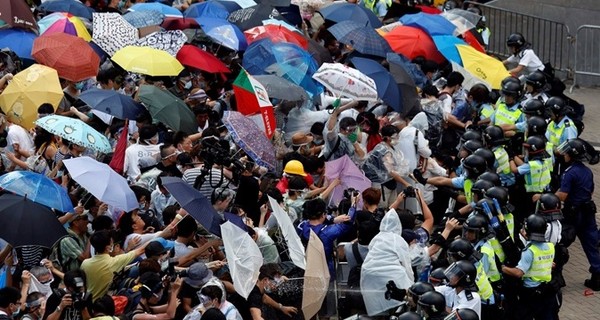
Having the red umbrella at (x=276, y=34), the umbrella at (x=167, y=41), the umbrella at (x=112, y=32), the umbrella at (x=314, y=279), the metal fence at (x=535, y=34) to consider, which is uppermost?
the umbrella at (x=314, y=279)

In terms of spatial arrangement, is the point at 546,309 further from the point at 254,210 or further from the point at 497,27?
the point at 497,27

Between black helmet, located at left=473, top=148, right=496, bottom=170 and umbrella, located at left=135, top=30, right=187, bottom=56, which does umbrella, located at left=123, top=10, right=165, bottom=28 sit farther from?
black helmet, located at left=473, top=148, right=496, bottom=170

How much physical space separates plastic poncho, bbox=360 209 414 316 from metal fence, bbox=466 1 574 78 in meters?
13.3

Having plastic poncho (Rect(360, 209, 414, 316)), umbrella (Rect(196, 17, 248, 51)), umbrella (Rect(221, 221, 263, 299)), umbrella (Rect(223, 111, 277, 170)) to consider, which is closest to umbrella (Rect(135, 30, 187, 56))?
umbrella (Rect(196, 17, 248, 51))

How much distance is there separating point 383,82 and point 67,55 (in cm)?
388

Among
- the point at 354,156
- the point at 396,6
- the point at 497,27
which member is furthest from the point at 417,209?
the point at 497,27

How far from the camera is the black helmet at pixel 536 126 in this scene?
1675 centimetres

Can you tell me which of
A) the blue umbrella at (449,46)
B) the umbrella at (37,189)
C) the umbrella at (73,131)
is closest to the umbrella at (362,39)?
the blue umbrella at (449,46)

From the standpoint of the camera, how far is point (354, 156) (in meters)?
16.2

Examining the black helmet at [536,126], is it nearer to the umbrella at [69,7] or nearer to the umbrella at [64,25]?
the umbrella at [64,25]

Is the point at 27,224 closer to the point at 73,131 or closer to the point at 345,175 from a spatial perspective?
the point at 73,131

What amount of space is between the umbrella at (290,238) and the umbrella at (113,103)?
3807 mm

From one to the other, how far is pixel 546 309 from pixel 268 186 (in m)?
3.10

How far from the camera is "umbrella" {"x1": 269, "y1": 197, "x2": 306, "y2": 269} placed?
12.3 m
